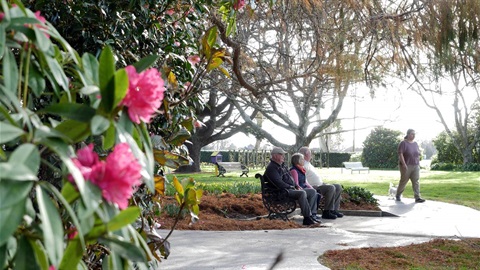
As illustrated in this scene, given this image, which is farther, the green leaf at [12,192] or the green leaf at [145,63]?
the green leaf at [145,63]

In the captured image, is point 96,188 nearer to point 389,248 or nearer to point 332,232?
point 389,248

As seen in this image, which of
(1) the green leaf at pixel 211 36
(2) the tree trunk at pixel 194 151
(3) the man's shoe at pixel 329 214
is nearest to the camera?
(1) the green leaf at pixel 211 36

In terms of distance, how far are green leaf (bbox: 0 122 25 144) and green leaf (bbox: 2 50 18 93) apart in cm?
16

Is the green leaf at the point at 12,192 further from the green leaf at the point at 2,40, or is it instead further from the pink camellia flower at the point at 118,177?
the green leaf at the point at 2,40

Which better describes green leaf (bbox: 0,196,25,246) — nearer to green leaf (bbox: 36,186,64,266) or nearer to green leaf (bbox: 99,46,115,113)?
green leaf (bbox: 36,186,64,266)

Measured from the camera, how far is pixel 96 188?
49.4 inches

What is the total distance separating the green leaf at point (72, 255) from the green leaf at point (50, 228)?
4.6 inches

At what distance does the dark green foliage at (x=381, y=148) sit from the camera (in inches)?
1796

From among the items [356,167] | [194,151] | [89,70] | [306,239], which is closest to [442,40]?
[306,239]

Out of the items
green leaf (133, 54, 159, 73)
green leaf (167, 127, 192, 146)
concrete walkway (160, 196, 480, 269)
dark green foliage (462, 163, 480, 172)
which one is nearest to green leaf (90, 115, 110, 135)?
green leaf (133, 54, 159, 73)

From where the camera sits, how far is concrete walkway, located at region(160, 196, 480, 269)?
670 cm

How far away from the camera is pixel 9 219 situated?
110 centimetres

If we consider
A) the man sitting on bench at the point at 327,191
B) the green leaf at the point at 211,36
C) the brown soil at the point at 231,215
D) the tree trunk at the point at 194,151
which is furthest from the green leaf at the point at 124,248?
the tree trunk at the point at 194,151

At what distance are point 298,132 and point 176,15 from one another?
20.0 meters
